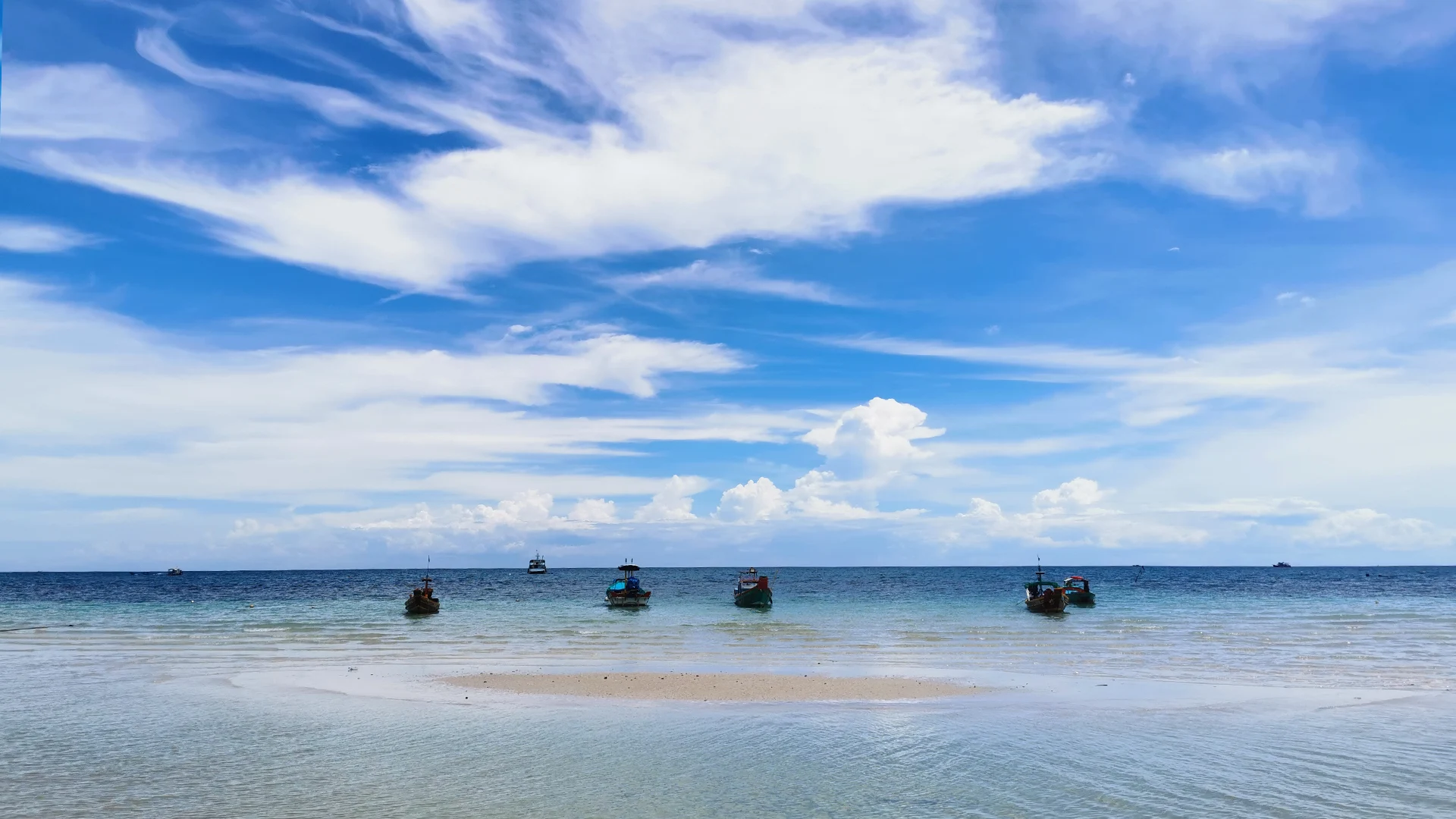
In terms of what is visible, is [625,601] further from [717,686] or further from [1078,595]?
[717,686]

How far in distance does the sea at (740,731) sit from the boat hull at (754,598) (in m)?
33.6

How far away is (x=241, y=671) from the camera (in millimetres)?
33625

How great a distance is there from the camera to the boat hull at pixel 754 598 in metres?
81.8

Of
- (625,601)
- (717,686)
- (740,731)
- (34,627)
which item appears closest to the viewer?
(740,731)

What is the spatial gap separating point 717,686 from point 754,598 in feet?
177

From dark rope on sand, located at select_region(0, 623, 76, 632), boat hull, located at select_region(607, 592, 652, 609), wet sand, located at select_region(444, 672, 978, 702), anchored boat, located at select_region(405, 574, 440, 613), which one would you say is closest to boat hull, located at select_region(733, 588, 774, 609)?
boat hull, located at select_region(607, 592, 652, 609)

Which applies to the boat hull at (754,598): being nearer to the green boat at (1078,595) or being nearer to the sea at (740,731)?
the green boat at (1078,595)

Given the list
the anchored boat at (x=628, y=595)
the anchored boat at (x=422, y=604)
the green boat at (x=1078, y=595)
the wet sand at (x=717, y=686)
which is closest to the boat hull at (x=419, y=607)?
the anchored boat at (x=422, y=604)

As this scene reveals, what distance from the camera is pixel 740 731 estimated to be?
839 inches

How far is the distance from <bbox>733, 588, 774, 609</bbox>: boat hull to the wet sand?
164ft

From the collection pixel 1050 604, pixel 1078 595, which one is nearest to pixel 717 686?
pixel 1050 604

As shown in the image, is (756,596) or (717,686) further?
(756,596)

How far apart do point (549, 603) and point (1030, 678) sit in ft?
222

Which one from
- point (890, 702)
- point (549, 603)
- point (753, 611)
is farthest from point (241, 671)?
point (549, 603)
